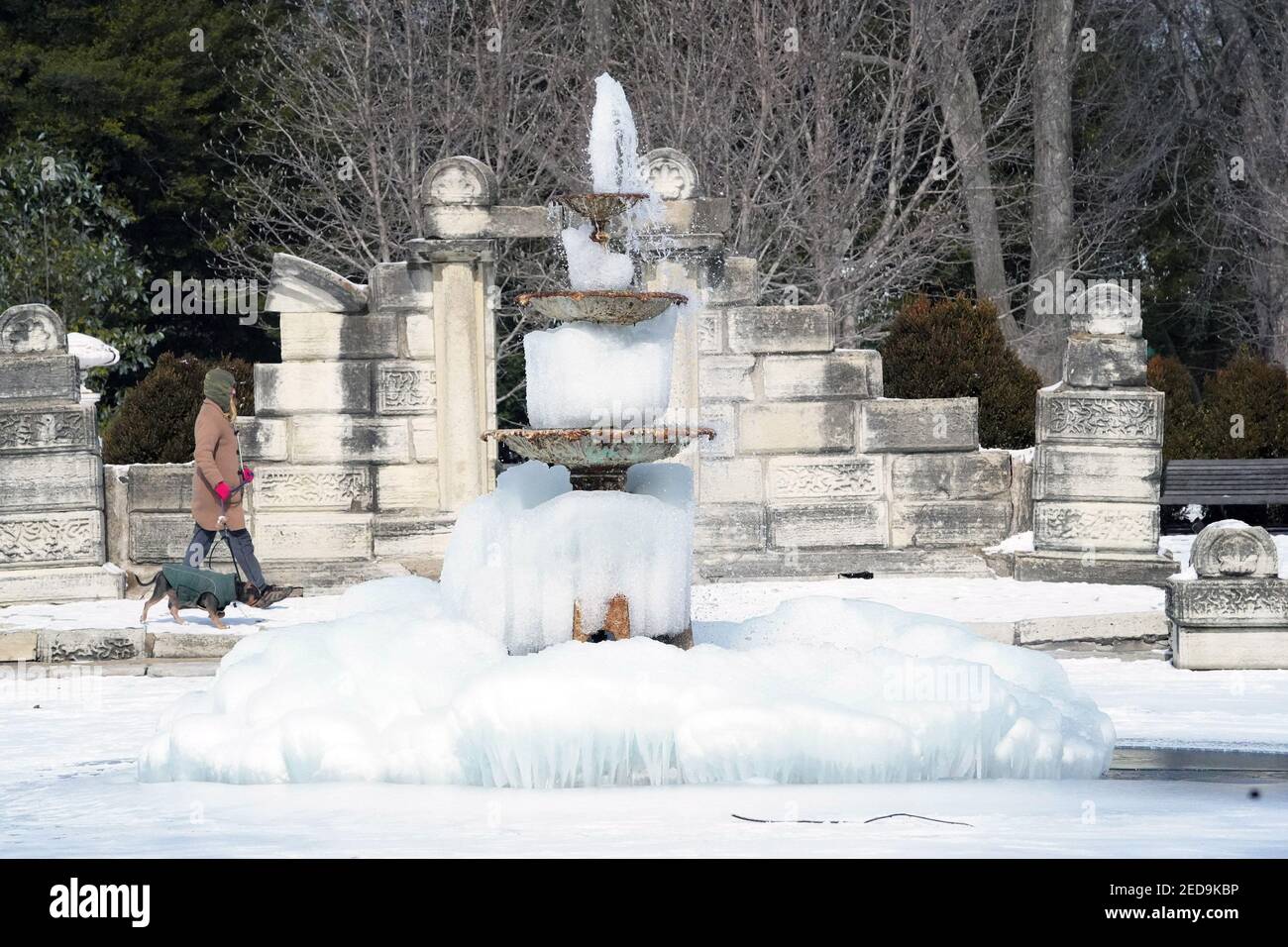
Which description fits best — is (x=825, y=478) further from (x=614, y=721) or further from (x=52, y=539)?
(x=614, y=721)

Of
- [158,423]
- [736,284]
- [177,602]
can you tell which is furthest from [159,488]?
[736,284]

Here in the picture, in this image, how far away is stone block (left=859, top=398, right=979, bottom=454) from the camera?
1507cm

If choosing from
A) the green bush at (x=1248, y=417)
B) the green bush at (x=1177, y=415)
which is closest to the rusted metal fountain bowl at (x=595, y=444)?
the green bush at (x=1177, y=415)

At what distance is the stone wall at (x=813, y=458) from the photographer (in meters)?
15.0

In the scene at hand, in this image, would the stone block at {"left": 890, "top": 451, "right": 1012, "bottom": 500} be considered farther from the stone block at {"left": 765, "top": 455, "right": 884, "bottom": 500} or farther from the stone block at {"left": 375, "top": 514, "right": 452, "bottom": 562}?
the stone block at {"left": 375, "top": 514, "right": 452, "bottom": 562}

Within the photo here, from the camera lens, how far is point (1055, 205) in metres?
26.2

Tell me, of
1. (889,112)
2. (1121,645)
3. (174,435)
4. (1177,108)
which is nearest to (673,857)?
(1121,645)

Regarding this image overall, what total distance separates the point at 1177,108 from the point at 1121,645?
17824 millimetres

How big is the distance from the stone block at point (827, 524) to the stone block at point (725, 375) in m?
0.93

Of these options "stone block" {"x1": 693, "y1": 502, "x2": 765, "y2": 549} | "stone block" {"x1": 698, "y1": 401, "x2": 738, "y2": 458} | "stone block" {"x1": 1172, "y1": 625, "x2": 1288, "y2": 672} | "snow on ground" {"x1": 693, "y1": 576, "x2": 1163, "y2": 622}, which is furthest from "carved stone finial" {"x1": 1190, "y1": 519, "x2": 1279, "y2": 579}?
"stone block" {"x1": 698, "y1": 401, "x2": 738, "y2": 458}

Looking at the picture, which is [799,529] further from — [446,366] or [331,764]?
[331,764]

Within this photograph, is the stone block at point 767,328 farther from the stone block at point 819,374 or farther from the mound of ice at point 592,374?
the mound of ice at point 592,374

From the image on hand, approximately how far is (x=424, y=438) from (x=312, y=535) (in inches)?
43.0

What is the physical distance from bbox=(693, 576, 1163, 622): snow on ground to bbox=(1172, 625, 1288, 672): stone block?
890 millimetres
